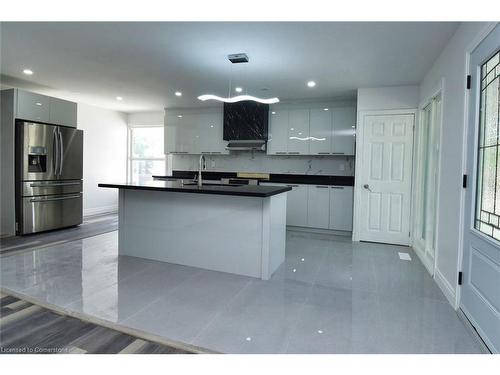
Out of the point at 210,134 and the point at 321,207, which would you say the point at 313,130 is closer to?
the point at 321,207

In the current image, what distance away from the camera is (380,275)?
3.38 metres

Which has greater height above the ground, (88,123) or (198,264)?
(88,123)

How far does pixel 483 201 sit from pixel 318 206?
3327mm

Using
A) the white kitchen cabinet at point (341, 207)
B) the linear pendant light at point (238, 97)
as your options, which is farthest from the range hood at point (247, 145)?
the linear pendant light at point (238, 97)

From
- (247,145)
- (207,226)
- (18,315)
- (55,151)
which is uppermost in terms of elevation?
(247,145)

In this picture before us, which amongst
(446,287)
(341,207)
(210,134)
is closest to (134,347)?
(446,287)

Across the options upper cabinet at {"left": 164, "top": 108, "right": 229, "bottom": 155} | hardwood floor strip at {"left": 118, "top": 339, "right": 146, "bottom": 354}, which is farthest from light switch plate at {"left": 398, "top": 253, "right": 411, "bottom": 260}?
upper cabinet at {"left": 164, "top": 108, "right": 229, "bottom": 155}

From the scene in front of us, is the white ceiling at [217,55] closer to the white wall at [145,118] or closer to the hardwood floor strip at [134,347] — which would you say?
the white wall at [145,118]

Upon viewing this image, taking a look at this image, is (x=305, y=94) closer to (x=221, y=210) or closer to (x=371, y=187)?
(x=371, y=187)

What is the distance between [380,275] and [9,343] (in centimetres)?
325

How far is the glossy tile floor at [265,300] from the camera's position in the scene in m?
2.04

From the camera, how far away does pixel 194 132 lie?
672 centimetres

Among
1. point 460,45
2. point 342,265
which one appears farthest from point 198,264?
point 460,45

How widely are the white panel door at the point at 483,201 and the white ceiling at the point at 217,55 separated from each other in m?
0.80
